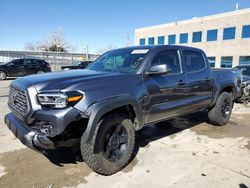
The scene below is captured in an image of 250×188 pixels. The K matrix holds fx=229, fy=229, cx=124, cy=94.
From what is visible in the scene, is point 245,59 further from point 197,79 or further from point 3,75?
point 197,79

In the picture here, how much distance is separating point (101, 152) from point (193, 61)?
2841 mm

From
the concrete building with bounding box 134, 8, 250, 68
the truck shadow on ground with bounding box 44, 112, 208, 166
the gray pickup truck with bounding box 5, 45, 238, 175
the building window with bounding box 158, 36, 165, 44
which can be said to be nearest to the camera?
the gray pickup truck with bounding box 5, 45, 238, 175

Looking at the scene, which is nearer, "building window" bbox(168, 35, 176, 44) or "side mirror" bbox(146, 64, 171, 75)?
"side mirror" bbox(146, 64, 171, 75)

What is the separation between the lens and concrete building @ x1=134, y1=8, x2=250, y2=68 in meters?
28.9

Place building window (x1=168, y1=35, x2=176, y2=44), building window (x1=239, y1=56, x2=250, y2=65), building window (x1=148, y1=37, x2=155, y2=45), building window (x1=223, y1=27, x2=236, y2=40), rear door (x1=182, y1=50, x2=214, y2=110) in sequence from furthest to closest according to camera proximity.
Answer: building window (x1=148, y1=37, x2=155, y2=45) → building window (x1=168, y1=35, x2=176, y2=44) → building window (x1=223, y1=27, x2=236, y2=40) → building window (x1=239, y1=56, x2=250, y2=65) → rear door (x1=182, y1=50, x2=214, y2=110)

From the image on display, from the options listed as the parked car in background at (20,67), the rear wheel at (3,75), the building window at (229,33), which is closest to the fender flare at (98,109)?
the parked car in background at (20,67)

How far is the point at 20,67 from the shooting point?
17.7 meters

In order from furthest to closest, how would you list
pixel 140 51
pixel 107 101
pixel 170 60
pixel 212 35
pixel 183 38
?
pixel 183 38 → pixel 212 35 → pixel 170 60 → pixel 140 51 → pixel 107 101

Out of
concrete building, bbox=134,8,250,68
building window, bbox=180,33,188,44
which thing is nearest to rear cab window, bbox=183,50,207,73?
concrete building, bbox=134,8,250,68

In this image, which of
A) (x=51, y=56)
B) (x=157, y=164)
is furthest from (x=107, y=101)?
(x=51, y=56)

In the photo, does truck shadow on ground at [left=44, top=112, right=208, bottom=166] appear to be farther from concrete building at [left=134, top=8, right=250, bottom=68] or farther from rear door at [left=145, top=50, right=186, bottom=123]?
concrete building at [left=134, top=8, right=250, bottom=68]

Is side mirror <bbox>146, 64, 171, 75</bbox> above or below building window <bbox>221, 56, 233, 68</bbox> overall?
below

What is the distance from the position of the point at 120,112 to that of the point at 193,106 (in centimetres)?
197

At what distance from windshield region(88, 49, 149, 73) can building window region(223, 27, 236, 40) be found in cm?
2994
